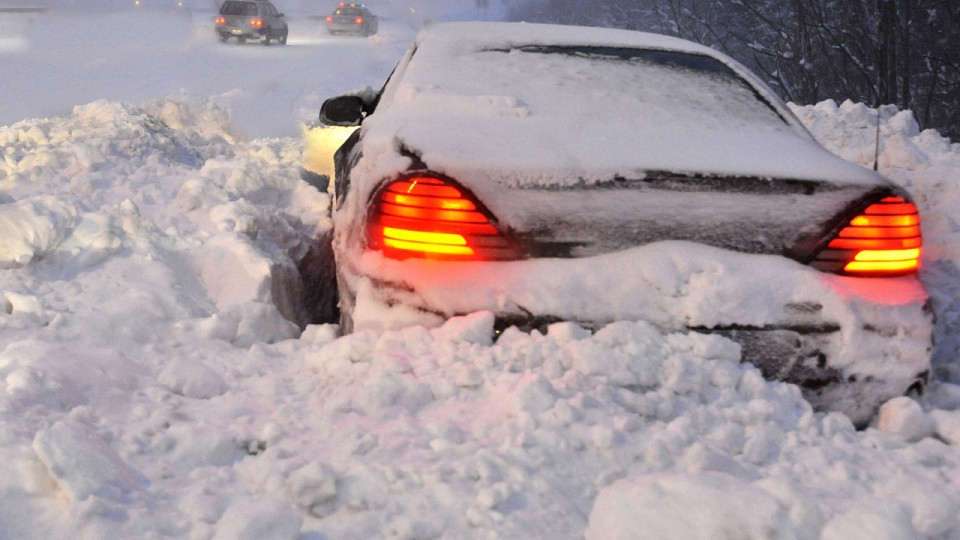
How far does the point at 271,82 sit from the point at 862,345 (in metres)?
17.6

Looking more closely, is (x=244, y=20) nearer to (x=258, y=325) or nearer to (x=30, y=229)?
(x=30, y=229)

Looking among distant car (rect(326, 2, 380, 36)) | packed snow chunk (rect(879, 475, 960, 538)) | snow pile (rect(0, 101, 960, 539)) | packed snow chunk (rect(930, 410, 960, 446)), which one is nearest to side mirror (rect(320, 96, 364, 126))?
snow pile (rect(0, 101, 960, 539))

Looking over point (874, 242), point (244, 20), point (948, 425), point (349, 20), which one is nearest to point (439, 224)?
point (874, 242)

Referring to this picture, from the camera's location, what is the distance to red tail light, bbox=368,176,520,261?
2396 millimetres

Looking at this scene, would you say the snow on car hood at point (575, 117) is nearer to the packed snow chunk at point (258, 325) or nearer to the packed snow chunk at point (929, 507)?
the packed snow chunk at point (258, 325)

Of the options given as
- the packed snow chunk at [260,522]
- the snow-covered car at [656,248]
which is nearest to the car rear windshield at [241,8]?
the snow-covered car at [656,248]

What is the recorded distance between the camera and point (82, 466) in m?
1.74

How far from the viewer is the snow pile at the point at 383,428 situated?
1.72 m

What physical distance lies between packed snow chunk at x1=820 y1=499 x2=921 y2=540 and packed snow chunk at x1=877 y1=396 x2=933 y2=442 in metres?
0.72

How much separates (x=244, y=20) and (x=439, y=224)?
2750cm

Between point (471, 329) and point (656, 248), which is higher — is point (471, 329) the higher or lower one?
the lower one

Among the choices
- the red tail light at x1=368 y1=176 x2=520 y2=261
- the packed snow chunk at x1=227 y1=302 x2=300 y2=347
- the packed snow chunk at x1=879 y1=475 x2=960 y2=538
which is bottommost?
the packed snow chunk at x1=227 y1=302 x2=300 y2=347

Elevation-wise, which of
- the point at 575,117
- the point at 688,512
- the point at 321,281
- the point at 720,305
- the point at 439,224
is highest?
the point at 575,117

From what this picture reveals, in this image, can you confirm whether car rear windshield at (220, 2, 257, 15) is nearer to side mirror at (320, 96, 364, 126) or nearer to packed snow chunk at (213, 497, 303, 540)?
side mirror at (320, 96, 364, 126)
